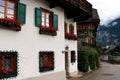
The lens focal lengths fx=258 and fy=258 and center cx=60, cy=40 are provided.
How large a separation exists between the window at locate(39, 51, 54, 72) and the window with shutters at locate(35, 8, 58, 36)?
1.26 meters

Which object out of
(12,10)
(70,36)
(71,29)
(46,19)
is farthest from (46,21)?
(71,29)

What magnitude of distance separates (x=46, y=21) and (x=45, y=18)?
21cm

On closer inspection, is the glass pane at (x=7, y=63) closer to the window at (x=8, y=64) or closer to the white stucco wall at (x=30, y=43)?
→ the window at (x=8, y=64)

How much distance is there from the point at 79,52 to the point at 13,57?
1260 centimetres

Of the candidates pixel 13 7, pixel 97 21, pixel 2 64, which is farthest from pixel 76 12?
pixel 97 21

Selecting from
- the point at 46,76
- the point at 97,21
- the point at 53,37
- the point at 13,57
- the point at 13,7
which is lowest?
the point at 46,76

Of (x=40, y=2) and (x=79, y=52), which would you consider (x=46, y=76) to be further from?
(x=79, y=52)

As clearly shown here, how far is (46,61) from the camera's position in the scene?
51.3 feet

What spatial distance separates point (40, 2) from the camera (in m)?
15.3

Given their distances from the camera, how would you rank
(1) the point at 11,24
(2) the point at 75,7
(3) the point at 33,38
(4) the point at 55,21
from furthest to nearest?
(2) the point at 75,7 < (4) the point at 55,21 < (3) the point at 33,38 < (1) the point at 11,24

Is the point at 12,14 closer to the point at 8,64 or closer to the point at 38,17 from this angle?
the point at 38,17

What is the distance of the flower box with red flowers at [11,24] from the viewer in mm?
11469

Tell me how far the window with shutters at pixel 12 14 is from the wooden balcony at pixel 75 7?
3.56m

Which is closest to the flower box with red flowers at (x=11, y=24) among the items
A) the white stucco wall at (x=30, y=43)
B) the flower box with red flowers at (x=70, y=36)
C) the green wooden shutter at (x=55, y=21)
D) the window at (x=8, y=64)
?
the white stucco wall at (x=30, y=43)
